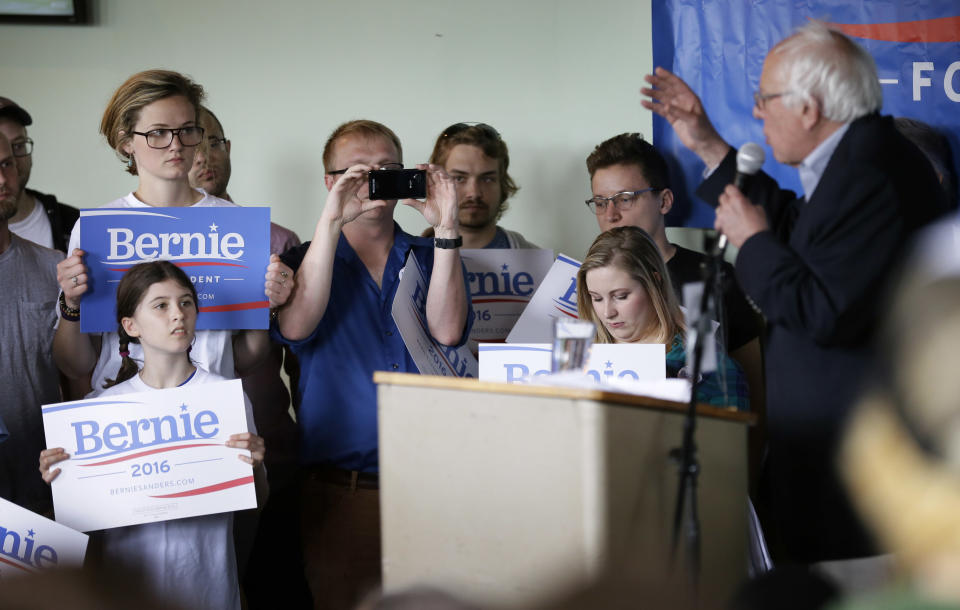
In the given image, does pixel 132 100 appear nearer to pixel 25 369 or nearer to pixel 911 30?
pixel 25 369

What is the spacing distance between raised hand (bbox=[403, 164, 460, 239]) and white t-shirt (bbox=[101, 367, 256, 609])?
A: 0.74 metres

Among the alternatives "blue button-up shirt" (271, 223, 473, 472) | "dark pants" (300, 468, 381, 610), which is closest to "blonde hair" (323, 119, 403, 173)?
"blue button-up shirt" (271, 223, 473, 472)

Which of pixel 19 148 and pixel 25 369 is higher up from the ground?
pixel 19 148

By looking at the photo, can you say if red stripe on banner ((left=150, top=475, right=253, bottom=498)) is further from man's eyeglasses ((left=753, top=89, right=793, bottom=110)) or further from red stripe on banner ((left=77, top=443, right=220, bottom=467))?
man's eyeglasses ((left=753, top=89, right=793, bottom=110))

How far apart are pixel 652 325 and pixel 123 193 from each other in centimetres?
263

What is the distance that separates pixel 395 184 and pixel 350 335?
1.40ft

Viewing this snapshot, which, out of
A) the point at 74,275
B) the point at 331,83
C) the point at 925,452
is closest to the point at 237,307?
the point at 74,275

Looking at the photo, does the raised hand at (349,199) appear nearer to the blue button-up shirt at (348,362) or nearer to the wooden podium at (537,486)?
the blue button-up shirt at (348,362)

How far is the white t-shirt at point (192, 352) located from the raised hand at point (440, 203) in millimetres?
539

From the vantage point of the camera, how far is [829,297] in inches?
64.5

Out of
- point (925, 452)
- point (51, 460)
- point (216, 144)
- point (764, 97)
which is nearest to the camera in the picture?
point (925, 452)

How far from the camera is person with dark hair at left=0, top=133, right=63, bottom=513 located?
2393 mm

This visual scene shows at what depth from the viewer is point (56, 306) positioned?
249cm

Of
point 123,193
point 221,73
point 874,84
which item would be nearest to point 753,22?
point 874,84
